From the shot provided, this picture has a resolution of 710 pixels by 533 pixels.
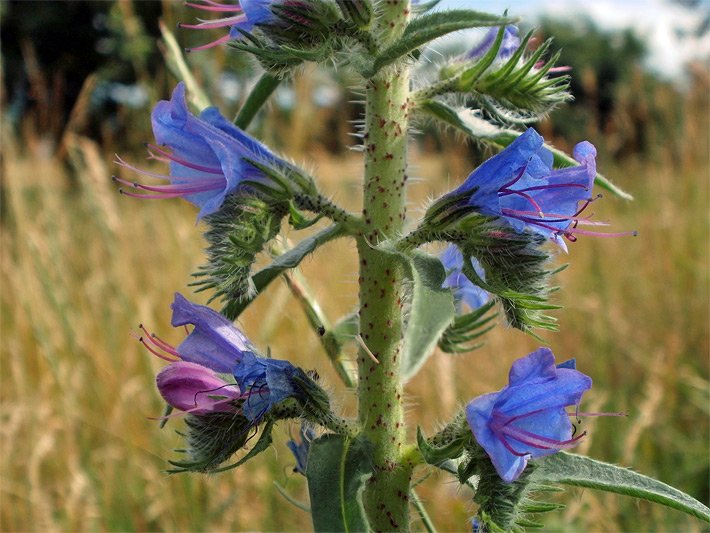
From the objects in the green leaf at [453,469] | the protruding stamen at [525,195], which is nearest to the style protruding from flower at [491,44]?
the protruding stamen at [525,195]

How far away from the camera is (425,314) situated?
1.03 meters

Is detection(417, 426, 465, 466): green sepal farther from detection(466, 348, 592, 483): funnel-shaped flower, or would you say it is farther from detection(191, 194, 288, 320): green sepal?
detection(191, 194, 288, 320): green sepal

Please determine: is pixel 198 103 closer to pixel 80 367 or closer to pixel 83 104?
pixel 80 367

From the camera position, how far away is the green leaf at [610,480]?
107cm

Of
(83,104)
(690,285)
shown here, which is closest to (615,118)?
(690,285)

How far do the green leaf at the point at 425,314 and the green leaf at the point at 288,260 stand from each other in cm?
19

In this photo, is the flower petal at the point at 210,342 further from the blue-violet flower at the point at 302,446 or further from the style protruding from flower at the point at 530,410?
the style protruding from flower at the point at 530,410

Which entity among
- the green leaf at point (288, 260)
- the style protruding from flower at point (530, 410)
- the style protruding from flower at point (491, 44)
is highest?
the style protruding from flower at point (491, 44)

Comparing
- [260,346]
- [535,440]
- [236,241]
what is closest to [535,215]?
[535,440]

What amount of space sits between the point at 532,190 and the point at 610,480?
1.47ft

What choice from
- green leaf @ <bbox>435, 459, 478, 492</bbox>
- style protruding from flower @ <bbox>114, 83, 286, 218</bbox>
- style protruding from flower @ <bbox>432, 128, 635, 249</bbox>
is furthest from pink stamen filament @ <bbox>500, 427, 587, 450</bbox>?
style protruding from flower @ <bbox>114, 83, 286, 218</bbox>

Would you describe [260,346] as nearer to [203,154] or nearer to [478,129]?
[203,154]

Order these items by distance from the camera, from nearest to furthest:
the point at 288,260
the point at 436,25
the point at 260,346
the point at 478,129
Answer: the point at 436,25, the point at 288,260, the point at 478,129, the point at 260,346

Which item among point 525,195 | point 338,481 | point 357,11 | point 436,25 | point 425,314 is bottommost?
point 338,481
